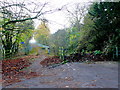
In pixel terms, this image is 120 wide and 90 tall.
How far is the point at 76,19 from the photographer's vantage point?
13.9 m

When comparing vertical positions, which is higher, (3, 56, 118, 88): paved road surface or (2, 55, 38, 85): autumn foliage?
(3, 56, 118, 88): paved road surface

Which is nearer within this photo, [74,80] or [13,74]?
[74,80]

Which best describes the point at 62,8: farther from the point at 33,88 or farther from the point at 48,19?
the point at 33,88

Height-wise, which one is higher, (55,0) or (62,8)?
(55,0)

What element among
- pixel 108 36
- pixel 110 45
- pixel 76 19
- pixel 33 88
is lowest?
pixel 33 88

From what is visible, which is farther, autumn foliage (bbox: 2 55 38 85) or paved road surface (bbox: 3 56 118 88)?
autumn foliage (bbox: 2 55 38 85)

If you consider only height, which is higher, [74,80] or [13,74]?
[74,80]

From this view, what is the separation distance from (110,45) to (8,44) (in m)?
12.0

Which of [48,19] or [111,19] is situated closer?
[48,19]

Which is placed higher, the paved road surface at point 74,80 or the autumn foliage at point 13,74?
the paved road surface at point 74,80

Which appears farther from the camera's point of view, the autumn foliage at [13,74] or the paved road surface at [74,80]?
the autumn foliage at [13,74]

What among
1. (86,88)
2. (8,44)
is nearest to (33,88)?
(86,88)

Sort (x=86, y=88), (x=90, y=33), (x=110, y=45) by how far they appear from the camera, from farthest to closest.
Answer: (x=90, y=33) < (x=110, y=45) < (x=86, y=88)

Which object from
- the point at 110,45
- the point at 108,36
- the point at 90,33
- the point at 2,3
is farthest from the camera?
the point at 90,33
